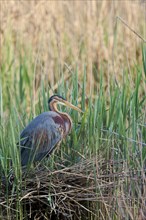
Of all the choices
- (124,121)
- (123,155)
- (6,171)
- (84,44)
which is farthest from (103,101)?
(84,44)

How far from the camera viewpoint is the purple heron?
3914 millimetres

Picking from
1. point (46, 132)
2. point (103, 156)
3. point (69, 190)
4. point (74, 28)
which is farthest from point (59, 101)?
point (74, 28)

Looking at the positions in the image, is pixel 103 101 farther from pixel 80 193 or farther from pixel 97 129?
pixel 80 193

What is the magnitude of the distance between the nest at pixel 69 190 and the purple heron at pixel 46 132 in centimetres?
19

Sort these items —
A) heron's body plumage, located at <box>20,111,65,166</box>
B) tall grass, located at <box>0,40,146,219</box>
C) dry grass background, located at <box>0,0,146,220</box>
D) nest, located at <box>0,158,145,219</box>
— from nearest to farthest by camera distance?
tall grass, located at <box>0,40,146,219</box> < nest, located at <box>0,158,145,219</box> < heron's body plumage, located at <box>20,111,65,166</box> < dry grass background, located at <box>0,0,146,220</box>

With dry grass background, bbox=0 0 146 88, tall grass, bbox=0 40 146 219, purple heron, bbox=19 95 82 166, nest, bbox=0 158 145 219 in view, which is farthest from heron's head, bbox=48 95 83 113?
dry grass background, bbox=0 0 146 88

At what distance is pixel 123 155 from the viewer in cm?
360

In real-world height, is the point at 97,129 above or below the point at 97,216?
above

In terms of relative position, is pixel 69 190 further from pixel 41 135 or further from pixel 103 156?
pixel 41 135

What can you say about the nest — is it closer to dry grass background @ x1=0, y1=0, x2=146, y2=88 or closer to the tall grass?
the tall grass

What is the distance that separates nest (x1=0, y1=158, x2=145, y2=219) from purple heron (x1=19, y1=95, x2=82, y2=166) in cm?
19

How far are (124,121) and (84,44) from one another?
9.22 feet

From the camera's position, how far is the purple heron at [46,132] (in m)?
3.91

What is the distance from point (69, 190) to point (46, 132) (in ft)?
1.52
